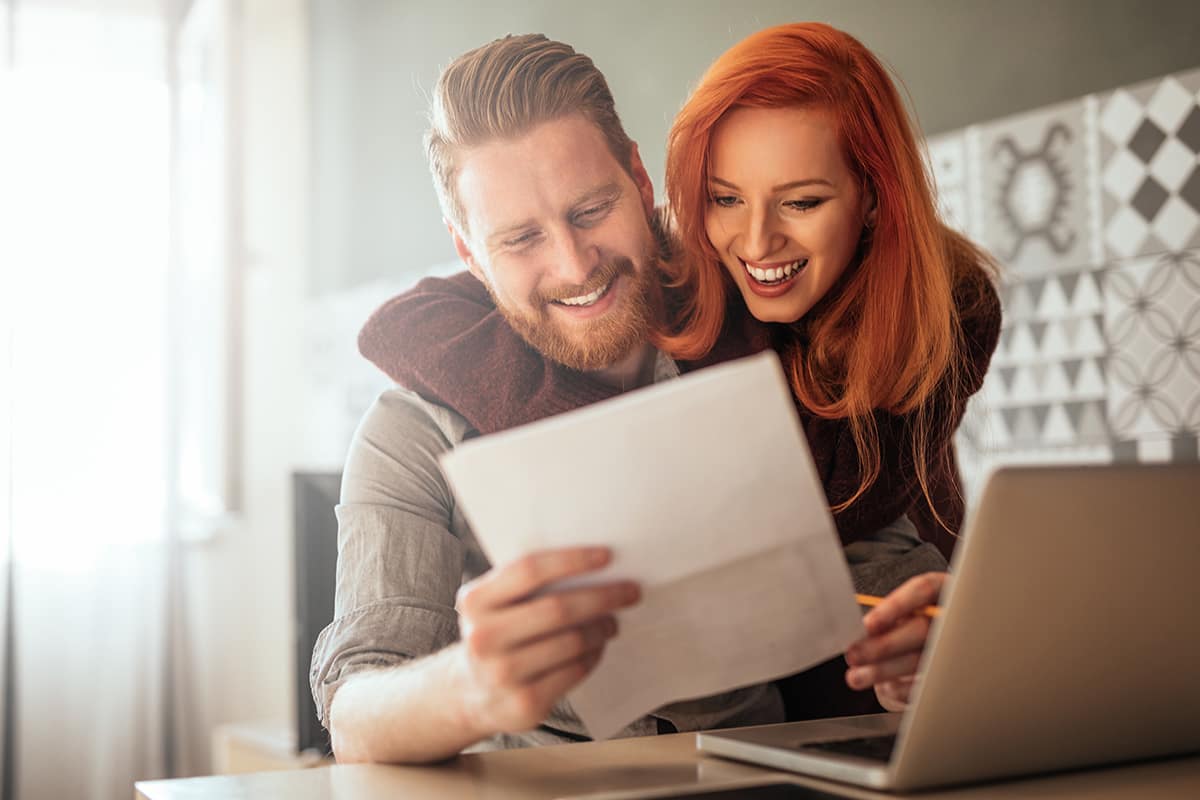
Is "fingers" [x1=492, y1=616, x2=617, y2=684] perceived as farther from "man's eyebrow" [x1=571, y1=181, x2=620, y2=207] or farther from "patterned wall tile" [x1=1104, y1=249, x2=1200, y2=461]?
"patterned wall tile" [x1=1104, y1=249, x2=1200, y2=461]

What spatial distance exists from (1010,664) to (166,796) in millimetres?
552

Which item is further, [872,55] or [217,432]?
[217,432]

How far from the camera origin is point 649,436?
74cm

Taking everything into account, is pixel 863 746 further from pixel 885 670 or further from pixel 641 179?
pixel 641 179

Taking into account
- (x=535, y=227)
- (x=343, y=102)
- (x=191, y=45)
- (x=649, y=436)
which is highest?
(x=191, y=45)

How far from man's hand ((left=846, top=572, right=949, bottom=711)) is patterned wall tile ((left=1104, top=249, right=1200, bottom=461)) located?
20.7 inches

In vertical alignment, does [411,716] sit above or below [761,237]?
below

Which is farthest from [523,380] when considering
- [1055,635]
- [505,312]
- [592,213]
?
[1055,635]

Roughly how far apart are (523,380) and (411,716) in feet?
1.79

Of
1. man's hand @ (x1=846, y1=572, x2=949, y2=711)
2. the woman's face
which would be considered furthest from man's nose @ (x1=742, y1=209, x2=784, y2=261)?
man's hand @ (x1=846, y1=572, x2=949, y2=711)

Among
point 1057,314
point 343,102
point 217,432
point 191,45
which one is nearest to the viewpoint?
point 1057,314

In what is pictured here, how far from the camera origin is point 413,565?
50.7 inches

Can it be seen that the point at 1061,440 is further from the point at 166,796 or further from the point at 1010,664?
the point at 166,796

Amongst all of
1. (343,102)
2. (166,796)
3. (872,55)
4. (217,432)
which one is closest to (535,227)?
(872,55)
